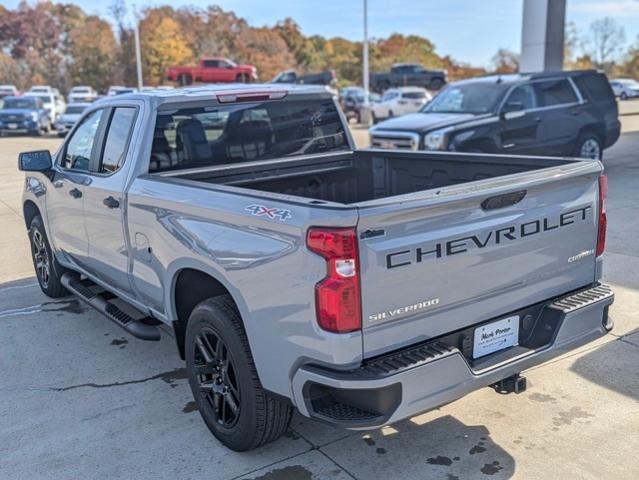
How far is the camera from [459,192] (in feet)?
9.67

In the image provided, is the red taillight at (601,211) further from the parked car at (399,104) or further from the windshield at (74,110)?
the parked car at (399,104)

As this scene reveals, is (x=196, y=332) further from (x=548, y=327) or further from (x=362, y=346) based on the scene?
(x=548, y=327)

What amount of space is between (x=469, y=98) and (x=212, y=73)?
3488cm

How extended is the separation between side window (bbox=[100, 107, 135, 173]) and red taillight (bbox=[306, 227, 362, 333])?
7.28 ft

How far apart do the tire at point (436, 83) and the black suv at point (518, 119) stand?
38359 mm

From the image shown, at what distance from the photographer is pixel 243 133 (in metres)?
4.74

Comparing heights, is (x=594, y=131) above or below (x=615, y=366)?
above

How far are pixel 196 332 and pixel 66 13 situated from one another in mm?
80009

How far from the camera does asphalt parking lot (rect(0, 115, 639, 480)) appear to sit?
10.9 feet

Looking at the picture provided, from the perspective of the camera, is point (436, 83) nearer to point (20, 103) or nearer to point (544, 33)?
point (20, 103)

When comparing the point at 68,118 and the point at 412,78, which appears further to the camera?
the point at 412,78

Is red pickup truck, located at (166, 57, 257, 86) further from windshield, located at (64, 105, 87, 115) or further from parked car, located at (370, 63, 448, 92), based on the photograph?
windshield, located at (64, 105, 87, 115)

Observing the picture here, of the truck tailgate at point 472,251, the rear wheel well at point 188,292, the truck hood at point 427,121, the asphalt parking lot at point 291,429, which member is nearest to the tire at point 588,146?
the truck hood at point 427,121

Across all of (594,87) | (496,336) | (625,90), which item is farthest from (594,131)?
(625,90)
